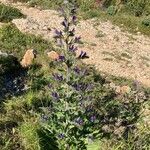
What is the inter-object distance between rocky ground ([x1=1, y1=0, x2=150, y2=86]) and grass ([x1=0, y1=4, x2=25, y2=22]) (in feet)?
1.14

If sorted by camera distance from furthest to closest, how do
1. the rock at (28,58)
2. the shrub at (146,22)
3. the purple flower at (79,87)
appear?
the shrub at (146,22)
the rock at (28,58)
the purple flower at (79,87)

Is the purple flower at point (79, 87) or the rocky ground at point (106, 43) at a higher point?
the purple flower at point (79, 87)

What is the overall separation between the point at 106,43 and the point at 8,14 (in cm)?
353

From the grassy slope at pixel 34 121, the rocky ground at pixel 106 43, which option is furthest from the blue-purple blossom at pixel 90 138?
the rocky ground at pixel 106 43

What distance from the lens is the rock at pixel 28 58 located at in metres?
12.9

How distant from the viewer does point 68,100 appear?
310 inches

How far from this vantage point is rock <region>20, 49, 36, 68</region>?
42.4 feet

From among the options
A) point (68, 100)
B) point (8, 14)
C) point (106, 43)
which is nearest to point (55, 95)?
point (68, 100)

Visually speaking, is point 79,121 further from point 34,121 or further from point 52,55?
point 52,55

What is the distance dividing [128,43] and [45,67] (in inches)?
210

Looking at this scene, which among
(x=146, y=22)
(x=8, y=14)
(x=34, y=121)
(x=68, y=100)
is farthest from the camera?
(x=146, y=22)

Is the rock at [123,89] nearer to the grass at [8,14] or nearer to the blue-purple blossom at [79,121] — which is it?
the blue-purple blossom at [79,121]

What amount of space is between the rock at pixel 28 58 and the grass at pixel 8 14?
3837mm

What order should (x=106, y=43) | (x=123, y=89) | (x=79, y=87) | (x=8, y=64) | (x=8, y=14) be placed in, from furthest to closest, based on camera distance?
(x=8, y=14)
(x=106, y=43)
(x=8, y=64)
(x=123, y=89)
(x=79, y=87)
